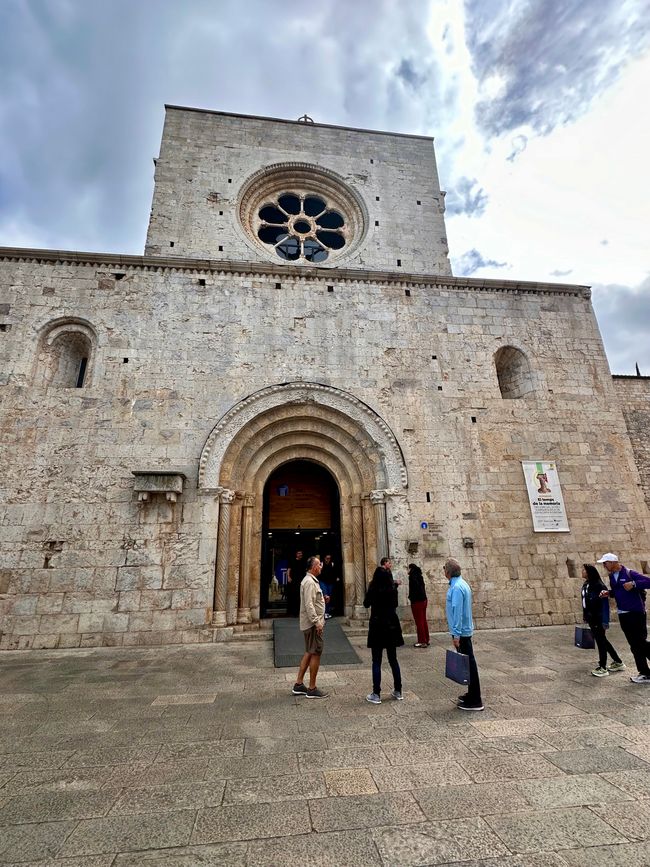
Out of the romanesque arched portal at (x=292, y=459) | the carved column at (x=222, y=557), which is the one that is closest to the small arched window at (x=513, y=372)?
the romanesque arched portal at (x=292, y=459)

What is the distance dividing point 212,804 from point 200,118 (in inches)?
665

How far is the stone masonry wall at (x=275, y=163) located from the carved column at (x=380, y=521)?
Result: 23.5 feet

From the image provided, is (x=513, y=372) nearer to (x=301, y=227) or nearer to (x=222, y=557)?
(x=301, y=227)

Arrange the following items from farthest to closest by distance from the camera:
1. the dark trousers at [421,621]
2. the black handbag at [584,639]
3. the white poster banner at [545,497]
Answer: the white poster banner at [545,497], the dark trousers at [421,621], the black handbag at [584,639]

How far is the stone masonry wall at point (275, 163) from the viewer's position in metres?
11.5

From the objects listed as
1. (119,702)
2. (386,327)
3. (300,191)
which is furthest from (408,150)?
(119,702)

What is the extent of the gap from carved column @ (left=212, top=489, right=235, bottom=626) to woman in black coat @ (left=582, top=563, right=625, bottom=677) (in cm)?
615

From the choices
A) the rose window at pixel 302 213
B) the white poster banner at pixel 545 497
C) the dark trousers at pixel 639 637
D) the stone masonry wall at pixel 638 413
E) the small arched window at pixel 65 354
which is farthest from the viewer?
the rose window at pixel 302 213

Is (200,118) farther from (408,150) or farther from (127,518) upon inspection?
(127,518)

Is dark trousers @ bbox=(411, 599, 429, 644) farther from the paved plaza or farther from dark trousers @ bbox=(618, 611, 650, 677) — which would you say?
dark trousers @ bbox=(618, 611, 650, 677)

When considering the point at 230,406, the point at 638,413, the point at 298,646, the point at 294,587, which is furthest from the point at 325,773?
the point at 638,413

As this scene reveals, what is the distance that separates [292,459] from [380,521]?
2491 millimetres

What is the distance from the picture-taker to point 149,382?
8758 mm

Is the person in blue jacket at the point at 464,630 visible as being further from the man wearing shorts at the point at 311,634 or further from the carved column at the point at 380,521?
the carved column at the point at 380,521
